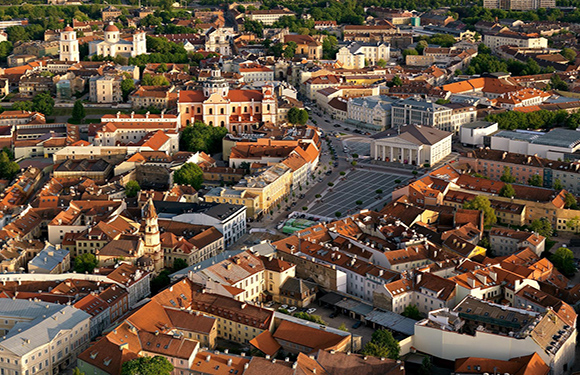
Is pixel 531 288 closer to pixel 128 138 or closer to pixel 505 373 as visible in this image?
pixel 505 373

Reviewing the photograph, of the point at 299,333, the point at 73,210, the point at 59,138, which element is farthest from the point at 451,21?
the point at 299,333

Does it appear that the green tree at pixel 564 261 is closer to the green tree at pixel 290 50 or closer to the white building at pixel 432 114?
the white building at pixel 432 114

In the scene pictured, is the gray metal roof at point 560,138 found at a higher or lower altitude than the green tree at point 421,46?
lower

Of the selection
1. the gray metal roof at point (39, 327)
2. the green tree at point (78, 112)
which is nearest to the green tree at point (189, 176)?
the gray metal roof at point (39, 327)

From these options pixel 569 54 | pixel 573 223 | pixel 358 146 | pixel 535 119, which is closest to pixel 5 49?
pixel 358 146

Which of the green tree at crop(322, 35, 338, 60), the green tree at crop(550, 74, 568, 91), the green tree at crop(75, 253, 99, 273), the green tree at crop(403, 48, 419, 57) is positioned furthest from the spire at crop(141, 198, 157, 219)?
the green tree at crop(403, 48, 419, 57)

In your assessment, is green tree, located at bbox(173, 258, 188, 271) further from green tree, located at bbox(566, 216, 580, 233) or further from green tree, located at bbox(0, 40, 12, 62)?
green tree, located at bbox(0, 40, 12, 62)
